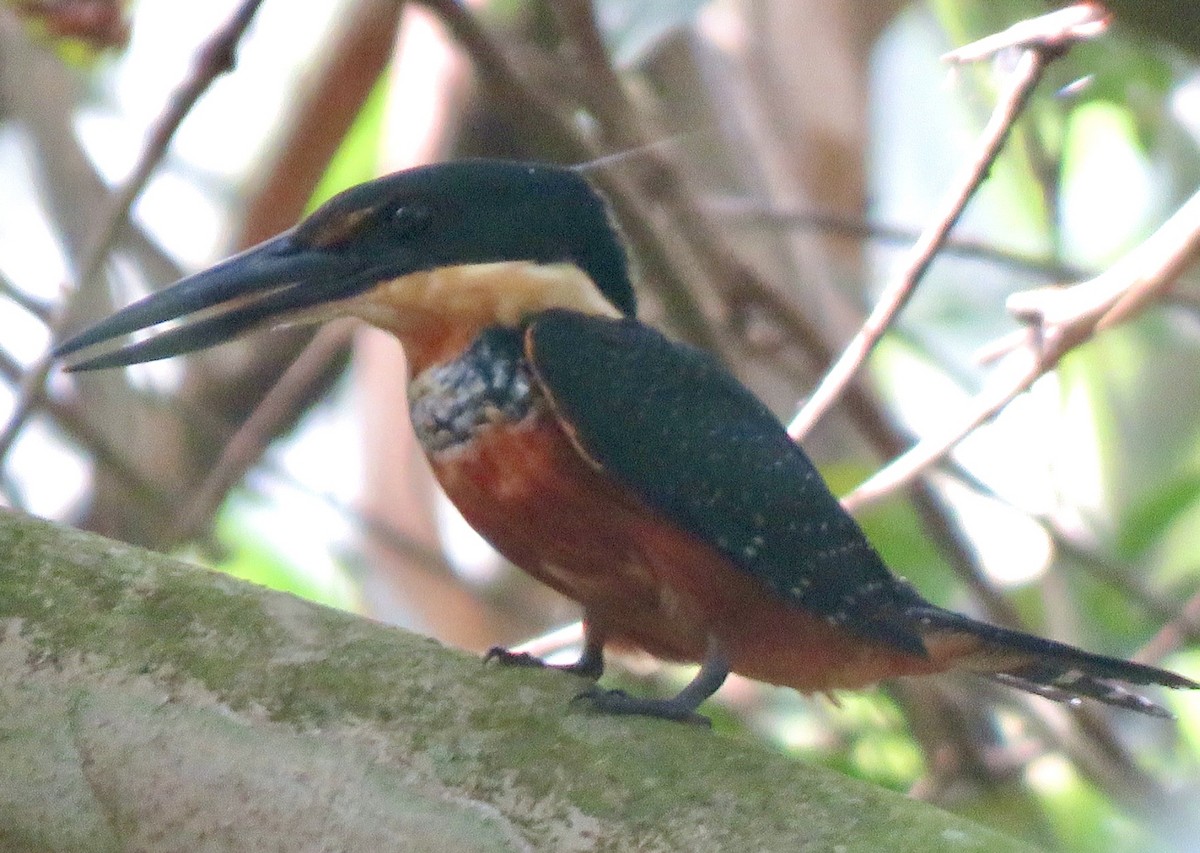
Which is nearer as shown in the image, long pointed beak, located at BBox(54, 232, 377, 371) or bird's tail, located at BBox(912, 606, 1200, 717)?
long pointed beak, located at BBox(54, 232, 377, 371)

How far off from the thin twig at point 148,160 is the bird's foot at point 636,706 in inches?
39.8

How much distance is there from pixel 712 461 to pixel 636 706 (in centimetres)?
49

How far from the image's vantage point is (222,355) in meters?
4.40

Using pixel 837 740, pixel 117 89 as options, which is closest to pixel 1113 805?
pixel 837 740

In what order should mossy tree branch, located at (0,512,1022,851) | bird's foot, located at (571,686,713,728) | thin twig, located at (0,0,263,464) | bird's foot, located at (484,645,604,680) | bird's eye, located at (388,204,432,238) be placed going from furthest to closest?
thin twig, located at (0,0,263,464), bird's eye, located at (388,204,432,238), bird's foot, located at (484,645,604,680), bird's foot, located at (571,686,713,728), mossy tree branch, located at (0,512,1022,851)

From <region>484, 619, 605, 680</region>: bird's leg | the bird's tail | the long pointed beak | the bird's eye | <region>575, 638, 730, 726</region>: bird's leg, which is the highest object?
the bird's eye

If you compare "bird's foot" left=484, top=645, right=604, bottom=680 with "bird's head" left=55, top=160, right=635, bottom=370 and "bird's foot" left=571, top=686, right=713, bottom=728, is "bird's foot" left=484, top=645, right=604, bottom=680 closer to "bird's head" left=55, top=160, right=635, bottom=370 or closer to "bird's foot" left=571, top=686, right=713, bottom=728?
"bird's foot" left=571, top=686, right=713, bottom=728

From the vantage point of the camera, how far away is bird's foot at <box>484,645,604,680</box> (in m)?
1.68

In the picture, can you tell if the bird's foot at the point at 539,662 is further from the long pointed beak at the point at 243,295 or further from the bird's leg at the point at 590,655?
the long pointed beak at the point at 243,295

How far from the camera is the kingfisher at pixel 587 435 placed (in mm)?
1911

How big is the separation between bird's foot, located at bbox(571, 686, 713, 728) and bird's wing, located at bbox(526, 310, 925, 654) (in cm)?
→ 27

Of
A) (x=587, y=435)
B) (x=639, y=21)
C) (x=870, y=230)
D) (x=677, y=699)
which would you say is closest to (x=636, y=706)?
(x=677, y=699)

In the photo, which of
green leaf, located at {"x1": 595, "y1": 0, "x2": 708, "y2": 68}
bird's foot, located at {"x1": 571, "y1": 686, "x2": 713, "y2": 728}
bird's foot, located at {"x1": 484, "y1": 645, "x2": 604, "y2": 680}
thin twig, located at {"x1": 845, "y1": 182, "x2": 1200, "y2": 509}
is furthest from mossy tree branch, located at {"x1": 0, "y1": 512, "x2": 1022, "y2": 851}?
green leaf, located at {"x1": 595, "y1": 0, "x2": 708, "y2": 68}

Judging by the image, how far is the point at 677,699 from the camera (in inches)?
69.4
